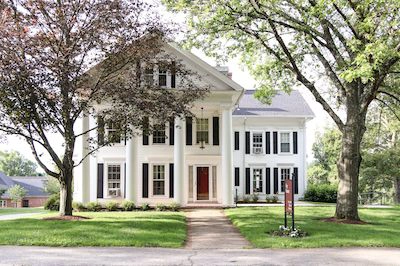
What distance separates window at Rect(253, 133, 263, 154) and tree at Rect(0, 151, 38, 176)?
75085mm

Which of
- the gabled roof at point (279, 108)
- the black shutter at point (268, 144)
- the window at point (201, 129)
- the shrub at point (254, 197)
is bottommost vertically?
the shrub at point (254, 197)

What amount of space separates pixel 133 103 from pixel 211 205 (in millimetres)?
11429

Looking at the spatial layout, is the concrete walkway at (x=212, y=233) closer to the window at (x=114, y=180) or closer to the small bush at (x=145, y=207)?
the small bush at (x=145, y=207)

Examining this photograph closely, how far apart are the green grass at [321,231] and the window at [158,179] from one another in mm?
7837

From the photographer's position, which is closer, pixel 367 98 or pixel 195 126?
pixel 367 98

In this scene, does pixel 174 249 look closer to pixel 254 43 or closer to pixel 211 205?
pixel 254 43

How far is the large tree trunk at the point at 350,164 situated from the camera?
1944 cm

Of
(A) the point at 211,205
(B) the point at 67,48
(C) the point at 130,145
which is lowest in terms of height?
(A) the point at 211,205

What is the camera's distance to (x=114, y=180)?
96.0 ft

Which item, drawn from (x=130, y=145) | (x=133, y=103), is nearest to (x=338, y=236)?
(x=133, y=103)

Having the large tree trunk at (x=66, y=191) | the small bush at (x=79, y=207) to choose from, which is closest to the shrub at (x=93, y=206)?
the small bush at (x=79, y=207)

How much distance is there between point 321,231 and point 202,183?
14.7m

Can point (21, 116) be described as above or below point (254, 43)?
below

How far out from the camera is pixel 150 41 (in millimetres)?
19125
